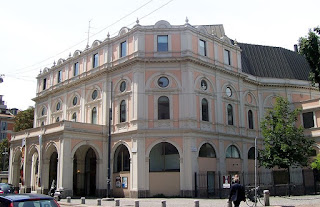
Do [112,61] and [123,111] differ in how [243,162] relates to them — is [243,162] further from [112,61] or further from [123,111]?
[112,61]

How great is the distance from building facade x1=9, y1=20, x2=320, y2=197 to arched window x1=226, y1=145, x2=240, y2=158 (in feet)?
0.34

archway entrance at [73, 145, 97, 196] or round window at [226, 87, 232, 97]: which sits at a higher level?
round window at [226, 87, 232, 97]

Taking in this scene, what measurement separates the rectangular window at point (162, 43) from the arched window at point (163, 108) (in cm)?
Result: 478

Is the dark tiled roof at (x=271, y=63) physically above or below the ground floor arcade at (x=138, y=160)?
above

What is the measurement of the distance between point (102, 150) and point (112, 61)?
A: 9.18m

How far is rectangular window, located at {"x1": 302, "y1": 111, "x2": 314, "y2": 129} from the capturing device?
127 ft

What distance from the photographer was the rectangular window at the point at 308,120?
38.7 meters

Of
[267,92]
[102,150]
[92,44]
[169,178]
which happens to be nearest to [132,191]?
[169,178]

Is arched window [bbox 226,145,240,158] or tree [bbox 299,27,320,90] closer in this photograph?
tree [bbox 299,27,320,90]

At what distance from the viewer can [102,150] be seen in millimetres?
33500

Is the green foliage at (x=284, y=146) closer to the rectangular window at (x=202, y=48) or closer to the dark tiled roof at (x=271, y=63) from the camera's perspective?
the rectangular window at (x=202, y=48)

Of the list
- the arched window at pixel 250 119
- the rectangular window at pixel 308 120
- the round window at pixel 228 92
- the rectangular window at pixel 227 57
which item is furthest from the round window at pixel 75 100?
the rectangular window at pixel 308 120

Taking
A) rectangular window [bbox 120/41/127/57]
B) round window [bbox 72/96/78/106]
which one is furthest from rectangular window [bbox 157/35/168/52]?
round window [bbox 72/96/78/106]

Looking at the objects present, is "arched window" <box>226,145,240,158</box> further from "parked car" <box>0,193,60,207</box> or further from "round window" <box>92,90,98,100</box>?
"parked car" <box>0,193,60,207</box>
